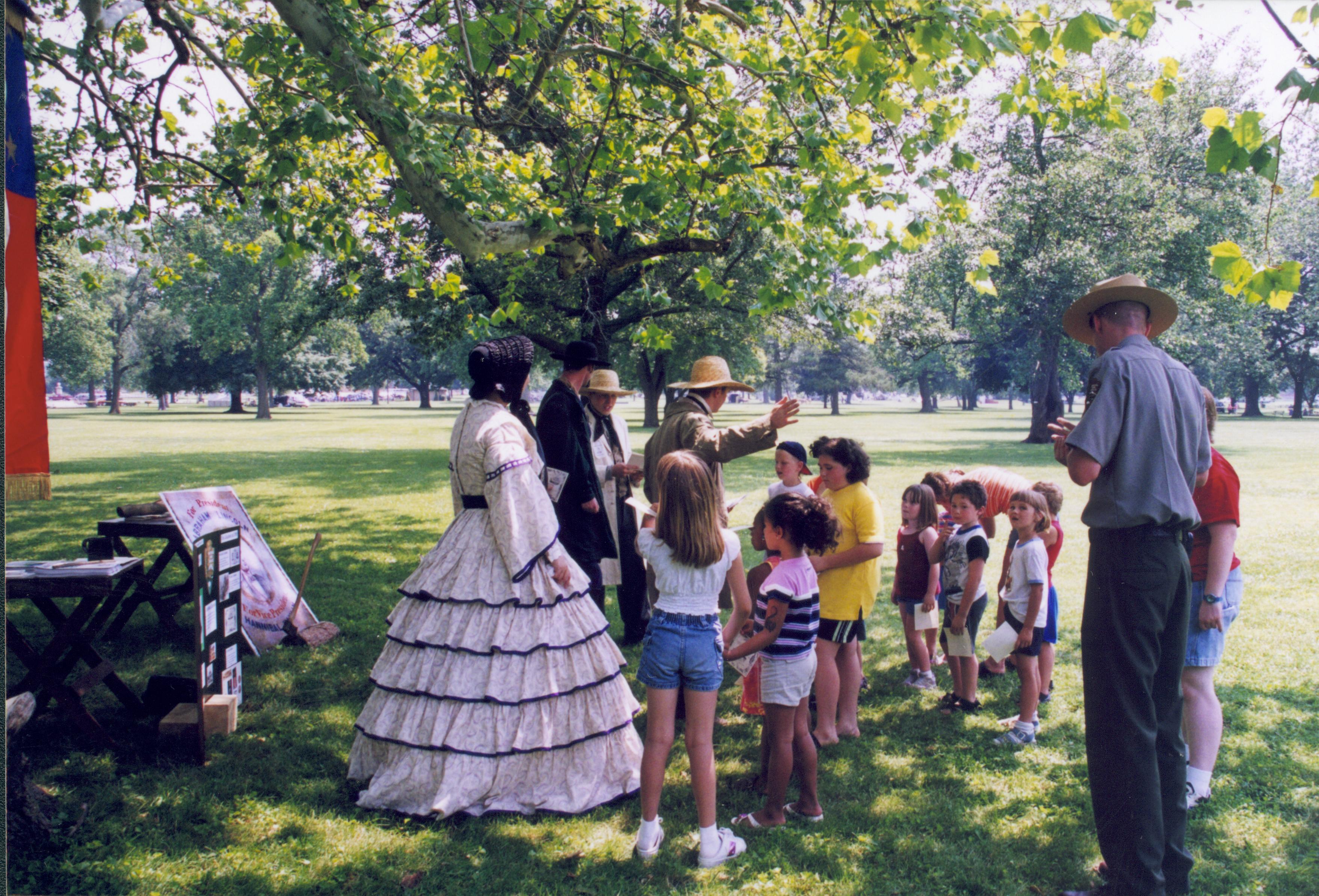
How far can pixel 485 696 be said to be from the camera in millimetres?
3797

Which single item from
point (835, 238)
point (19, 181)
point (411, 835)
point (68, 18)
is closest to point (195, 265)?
point (68, 18)

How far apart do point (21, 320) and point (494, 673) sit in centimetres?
236

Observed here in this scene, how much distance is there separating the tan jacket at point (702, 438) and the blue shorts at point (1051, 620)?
1.94m

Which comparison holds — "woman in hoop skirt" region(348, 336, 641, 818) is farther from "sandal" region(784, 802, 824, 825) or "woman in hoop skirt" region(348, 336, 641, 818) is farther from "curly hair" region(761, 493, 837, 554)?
"curly hair" region(761, 493, 837, 554)

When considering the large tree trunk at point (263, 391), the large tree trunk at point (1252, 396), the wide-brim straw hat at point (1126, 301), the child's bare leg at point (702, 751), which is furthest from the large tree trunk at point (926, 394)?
the child's bare leg at point (702, 751)

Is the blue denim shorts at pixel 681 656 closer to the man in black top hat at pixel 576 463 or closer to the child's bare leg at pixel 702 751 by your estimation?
the child's bare leg at pixel 702 751

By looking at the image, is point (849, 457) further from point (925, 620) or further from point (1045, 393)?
point (1045, 393)

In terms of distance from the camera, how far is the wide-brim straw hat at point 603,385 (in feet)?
19.1

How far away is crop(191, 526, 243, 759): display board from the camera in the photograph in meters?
4.28

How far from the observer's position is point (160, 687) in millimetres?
4902

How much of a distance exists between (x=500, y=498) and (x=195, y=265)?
7.00m

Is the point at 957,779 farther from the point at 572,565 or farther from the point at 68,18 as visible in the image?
the point at 68,18

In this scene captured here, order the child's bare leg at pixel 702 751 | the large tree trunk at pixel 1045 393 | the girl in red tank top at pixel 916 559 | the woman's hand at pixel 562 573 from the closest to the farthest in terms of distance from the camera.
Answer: the child's bare leg at pixel 702 751, the woman's hand at pixel 562 573, the girl in red tank top at pixel 916 559, the large tree trunk at pixel 1045 393

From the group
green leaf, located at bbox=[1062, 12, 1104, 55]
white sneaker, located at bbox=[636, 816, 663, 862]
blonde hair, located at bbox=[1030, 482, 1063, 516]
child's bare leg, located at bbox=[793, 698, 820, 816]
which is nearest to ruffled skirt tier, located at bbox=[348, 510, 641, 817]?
white sneaker, located at bbox=[636, 816, 663, 862]
